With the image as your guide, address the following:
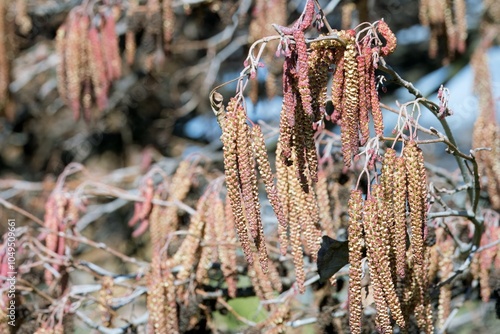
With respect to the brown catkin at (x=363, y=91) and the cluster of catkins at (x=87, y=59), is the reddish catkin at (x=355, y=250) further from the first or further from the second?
the cluster of catkins at (x=87, y=59)

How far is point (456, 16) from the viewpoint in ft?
12.7

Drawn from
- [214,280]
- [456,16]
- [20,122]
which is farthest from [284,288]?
[20,122]

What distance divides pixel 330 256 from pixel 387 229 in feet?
1.20

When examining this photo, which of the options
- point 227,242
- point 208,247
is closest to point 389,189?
point 227,242

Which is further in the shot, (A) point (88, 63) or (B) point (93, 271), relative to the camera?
(A) point (88, 63)

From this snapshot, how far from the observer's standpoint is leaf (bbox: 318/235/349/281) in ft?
6.77

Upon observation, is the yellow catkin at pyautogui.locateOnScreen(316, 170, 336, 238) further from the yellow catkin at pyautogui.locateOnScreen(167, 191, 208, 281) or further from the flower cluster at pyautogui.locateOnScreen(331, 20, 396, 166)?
the flower cluster at pyautogui.locateOnScreen(331, 20, 396, 166)

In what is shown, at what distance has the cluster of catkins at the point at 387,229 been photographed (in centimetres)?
173

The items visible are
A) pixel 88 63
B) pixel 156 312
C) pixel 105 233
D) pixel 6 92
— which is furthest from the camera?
pixel 105 233

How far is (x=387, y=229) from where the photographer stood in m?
1.75

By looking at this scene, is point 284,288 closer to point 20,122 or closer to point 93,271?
point 93,271

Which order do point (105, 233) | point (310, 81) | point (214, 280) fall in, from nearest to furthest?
point (310, 81)
point (214, 280)
point (105, 233)

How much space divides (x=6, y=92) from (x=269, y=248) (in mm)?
2514

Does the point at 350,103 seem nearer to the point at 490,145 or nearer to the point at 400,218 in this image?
the point at 400,218
